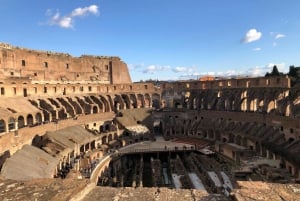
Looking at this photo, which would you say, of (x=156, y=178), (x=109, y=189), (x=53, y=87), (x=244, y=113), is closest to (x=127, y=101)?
(x=53, y=87)

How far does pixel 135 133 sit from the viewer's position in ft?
149

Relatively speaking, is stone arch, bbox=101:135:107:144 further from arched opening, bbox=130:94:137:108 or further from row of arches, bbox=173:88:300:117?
row of arches, bbox=173:88:300:117

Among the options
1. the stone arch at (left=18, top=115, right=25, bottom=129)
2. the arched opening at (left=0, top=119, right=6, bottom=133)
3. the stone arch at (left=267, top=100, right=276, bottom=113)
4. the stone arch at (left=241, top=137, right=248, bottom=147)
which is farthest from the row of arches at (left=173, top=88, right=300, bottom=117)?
the arched opening at (left=0, top=119, right=6, bottom=133)

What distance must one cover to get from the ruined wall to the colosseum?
0.64ft

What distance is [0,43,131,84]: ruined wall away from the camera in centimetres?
4175

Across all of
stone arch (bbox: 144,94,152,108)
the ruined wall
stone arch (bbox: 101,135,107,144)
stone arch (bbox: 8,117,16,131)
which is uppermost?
the ruined wall

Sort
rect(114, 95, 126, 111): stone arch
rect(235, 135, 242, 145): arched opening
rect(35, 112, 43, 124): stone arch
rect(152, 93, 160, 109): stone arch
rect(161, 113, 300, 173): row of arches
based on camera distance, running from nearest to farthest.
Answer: rect(161, 113, 300, 173): row of arches, rect(35, 112, 43, 124): stone arch, rect(235, 135, 242, 145): arched opening, rect(114, 95, 126, 111): stone arch, rect(152, 93, 160, 109): stone arch

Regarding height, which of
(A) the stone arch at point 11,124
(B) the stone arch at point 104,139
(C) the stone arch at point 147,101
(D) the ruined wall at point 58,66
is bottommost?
(B) the stone arch at point 104,139

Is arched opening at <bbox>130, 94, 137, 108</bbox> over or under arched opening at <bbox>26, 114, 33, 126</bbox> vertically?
over

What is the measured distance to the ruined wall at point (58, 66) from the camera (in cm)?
4175

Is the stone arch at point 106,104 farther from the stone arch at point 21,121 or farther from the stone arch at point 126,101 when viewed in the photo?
the stone arch at point 21,121

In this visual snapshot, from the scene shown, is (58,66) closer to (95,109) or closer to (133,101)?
(95,109)

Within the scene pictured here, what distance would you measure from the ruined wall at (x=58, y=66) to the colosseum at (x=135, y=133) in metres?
0.19

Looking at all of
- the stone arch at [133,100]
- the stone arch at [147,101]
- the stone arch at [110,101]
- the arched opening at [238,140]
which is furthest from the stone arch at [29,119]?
the arched opening at [238,140]
